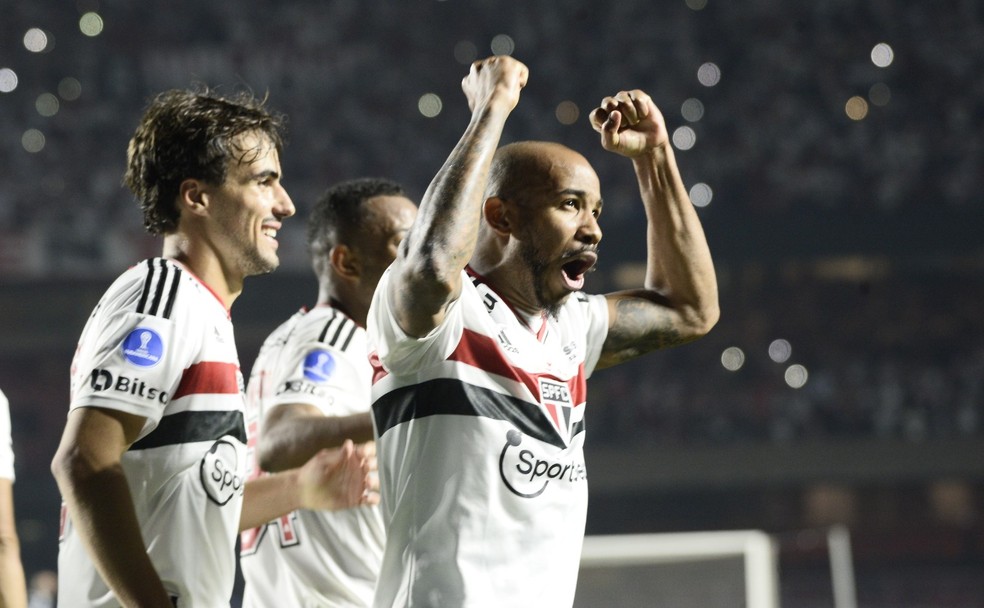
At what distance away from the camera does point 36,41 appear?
20.0m

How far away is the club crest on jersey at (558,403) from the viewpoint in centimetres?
240

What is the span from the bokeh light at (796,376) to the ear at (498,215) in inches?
629

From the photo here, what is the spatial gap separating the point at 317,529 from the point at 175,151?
3.87 feet

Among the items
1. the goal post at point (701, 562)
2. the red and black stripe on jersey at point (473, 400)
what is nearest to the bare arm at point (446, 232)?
the red and black stripe on jersey at point (473, 400)

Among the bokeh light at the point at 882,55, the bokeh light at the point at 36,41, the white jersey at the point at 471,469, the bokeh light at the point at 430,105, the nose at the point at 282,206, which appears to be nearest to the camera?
the white jersey at the point at 471,469

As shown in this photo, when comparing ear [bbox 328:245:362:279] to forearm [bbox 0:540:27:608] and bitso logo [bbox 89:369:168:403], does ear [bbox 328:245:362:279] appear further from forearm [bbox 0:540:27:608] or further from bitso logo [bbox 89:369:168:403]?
forearm [bbox 0:540:27:608]

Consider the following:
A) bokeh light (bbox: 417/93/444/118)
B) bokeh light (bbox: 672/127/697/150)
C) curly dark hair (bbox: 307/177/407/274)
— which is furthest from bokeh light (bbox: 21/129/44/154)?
curly dark hair (bbox: 307/177/407/274)

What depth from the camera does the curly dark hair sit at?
3658 mm

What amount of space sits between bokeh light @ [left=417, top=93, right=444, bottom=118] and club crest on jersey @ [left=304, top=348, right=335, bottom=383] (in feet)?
53.4

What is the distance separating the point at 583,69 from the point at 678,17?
1978mm

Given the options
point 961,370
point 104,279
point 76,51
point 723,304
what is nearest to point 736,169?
point 723,304

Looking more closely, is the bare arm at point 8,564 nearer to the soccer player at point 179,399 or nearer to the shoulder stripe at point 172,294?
Result: the soccer player at point 179,399

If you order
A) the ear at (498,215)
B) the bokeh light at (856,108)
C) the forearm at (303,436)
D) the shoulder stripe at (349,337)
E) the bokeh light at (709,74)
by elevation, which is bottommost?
the forearm at (303,436)

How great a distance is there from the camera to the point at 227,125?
2.68 meters
